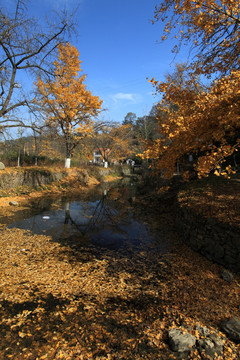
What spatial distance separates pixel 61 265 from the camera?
16.1 ft

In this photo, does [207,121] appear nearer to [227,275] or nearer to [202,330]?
[227,275]

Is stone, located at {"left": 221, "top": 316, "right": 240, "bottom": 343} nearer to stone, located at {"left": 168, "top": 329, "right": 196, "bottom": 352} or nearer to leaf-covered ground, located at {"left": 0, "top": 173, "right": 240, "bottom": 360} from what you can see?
leaf-covered ground, located at {"left": 0, "top": 173, "right": 240, "bottom": 360}

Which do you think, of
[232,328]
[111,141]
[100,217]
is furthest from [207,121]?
[111,141]

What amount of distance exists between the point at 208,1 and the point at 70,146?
1610cm

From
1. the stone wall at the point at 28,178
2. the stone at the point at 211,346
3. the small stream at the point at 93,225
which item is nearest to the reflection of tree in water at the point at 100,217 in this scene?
the small stream at the point at 93,225

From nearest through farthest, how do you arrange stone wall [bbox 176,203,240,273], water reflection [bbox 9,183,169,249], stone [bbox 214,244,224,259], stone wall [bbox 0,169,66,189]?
stone wall [bbox 176,203,240,273]
stone [bbox 214,244,224,259]
water reflection [bbox 9,183,169,249]
stone wall [bbox 0,169,66,189]

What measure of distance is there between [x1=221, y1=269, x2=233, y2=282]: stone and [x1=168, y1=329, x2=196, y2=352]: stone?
2136mm

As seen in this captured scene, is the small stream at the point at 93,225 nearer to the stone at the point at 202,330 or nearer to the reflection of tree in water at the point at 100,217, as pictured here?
the reflection of tree in water at the point at 100,217

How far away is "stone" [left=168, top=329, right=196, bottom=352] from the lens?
2.71m

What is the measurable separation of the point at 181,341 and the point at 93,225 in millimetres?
6244

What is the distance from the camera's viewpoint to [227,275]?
14.9 ft

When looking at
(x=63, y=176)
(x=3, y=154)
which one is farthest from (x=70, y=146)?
(x=3, y=154)

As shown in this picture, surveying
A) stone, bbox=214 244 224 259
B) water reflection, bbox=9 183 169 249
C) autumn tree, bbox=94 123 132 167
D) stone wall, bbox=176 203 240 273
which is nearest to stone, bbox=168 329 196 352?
stone wall, bbox=176 203 240 273

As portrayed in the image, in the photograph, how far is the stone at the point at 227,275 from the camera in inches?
175
